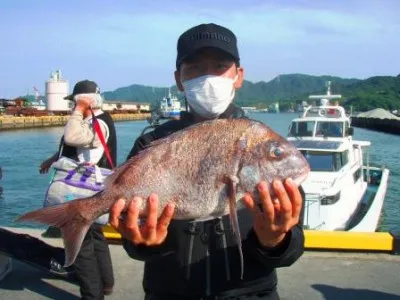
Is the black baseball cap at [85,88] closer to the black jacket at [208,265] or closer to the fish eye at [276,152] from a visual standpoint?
the black jacket at [208,265]

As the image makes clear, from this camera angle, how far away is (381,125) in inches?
3059

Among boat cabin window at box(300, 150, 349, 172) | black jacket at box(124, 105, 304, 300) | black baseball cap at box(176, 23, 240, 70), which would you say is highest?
black baseball cap at box(176, 23, 240, 70)

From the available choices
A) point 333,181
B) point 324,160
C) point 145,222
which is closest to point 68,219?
point 145,222

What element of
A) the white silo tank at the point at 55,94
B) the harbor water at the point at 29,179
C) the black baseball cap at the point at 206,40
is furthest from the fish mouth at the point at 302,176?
the white silo tank at the point at 55,94

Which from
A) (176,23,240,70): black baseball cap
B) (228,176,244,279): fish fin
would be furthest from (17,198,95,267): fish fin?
(176,23,240,70): black baseball cap

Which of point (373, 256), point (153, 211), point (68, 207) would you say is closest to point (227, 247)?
point (153, 211)

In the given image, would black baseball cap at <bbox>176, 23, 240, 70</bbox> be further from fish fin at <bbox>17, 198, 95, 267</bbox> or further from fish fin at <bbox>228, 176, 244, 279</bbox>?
fish fin at <bbox>17, 198, 95, 267</bbox>

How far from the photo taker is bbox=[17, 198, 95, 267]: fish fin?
2363 mm

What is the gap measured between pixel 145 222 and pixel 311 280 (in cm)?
352

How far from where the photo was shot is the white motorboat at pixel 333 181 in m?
10.8

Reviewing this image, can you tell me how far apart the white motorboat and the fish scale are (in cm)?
747

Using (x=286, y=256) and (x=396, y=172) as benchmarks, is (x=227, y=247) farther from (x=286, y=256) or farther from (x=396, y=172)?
(x=396, y=172)

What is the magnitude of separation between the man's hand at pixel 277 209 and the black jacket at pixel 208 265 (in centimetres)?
14

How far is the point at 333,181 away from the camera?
37.9 ft
